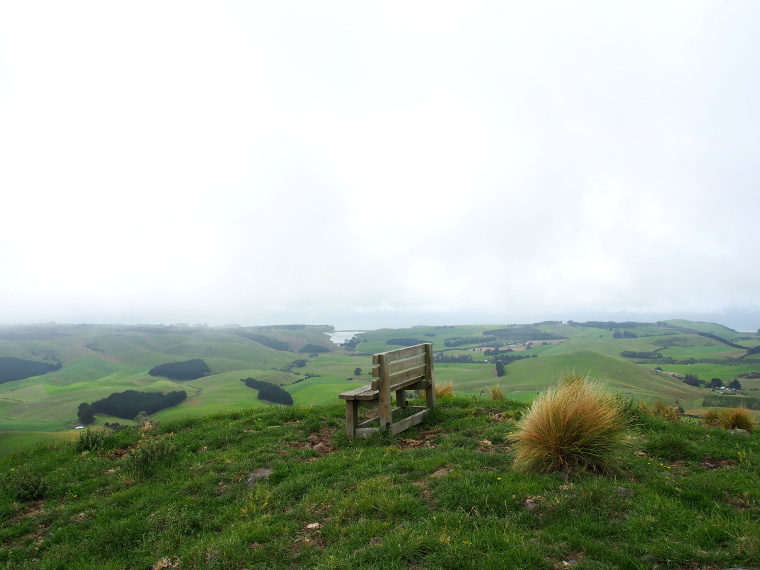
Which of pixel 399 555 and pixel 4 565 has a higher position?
pixel 399 555

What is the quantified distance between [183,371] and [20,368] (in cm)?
8737

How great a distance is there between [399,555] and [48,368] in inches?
9862

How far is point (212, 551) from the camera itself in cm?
504

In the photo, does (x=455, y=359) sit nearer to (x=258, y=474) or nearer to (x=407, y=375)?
(x=407, y=375)

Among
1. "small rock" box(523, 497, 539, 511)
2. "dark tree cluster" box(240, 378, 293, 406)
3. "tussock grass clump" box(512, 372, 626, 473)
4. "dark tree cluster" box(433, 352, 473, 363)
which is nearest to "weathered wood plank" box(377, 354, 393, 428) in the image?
"tussock grass clump" box(512, 372, 626, 473)

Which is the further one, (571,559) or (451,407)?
(451,407)

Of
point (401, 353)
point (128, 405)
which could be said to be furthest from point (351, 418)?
point (128, 405)

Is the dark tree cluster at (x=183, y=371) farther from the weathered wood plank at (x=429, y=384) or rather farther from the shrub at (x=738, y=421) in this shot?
the shrub at (x=738, y=421)

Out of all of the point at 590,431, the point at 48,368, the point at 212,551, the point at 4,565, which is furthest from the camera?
the point at 48,368

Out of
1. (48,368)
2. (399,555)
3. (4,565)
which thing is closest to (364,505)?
(399,555)

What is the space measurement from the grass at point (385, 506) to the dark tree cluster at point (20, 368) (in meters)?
227

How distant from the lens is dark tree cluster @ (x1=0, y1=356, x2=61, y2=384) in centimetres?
17825

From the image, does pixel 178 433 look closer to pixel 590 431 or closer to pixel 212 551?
pixel 212 551

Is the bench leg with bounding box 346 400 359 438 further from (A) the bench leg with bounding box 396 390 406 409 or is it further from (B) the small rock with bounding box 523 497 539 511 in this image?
(B) the small rock with bounding box 523 497 539 511
